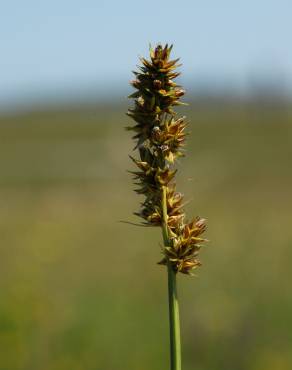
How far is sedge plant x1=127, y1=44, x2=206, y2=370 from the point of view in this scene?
1.41m

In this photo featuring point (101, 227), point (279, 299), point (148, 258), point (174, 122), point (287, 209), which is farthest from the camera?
point (287, 209)

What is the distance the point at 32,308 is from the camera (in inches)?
246

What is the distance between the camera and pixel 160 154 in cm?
142

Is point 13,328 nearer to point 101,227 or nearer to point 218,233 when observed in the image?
point 218,233

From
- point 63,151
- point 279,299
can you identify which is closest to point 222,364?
point 279,299

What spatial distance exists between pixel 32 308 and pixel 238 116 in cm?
8263

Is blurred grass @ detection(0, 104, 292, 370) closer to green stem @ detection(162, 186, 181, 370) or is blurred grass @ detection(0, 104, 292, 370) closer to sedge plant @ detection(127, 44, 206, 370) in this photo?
sedge plant @ detection(127, 44, 206, 370)

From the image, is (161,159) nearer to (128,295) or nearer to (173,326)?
(173,326)

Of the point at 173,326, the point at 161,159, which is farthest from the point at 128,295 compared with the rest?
the point at 173,326

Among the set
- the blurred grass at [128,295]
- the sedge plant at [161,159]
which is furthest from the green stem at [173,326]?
the blurred grass at [128,295]

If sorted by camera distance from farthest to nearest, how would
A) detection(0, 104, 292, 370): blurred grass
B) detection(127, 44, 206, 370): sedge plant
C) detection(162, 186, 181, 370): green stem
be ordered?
detection(0, 104, 292, 370): blurred grass < detection(127, 44, 206, 370): sedge plant < detection(162, 186, 181, 370): green stem

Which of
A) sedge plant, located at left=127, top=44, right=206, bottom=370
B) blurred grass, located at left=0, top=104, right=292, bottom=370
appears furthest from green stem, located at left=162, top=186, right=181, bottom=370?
blurred grass, located at left=0, top=104, right=292, bottom=370

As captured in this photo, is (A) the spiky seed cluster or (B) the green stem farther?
(A) the spiky seed cluster

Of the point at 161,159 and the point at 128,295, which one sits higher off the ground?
the point at 161,159
